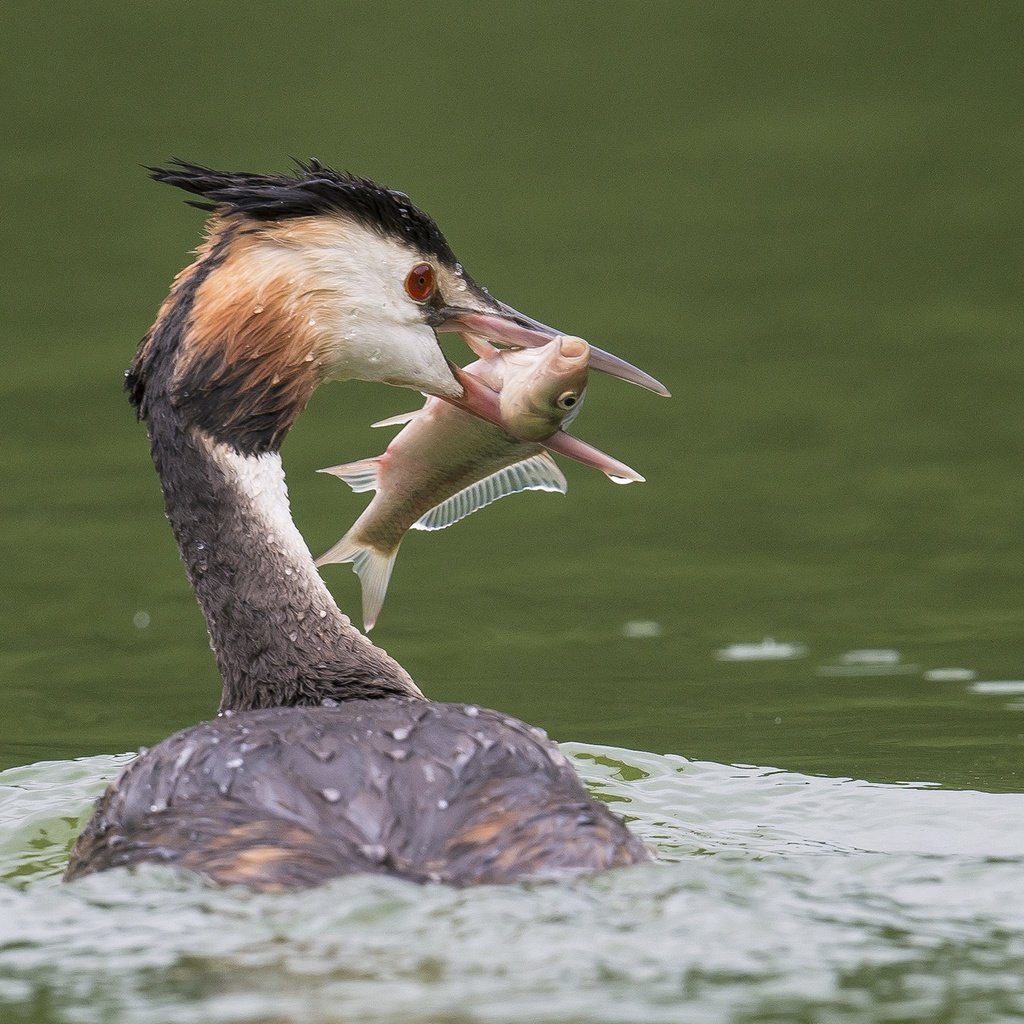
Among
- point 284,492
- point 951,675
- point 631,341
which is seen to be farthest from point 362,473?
point 631,341

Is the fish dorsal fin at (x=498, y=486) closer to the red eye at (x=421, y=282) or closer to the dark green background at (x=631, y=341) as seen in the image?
the red eye at (x=421, y=282)

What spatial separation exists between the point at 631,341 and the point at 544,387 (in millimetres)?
6209

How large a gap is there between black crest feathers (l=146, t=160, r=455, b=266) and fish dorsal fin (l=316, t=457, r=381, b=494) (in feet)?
2.53

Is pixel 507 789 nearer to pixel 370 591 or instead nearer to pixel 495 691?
pixel 370 591

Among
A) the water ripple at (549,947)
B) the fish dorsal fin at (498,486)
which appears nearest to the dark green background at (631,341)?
the fish dorsal fin at (498,486)

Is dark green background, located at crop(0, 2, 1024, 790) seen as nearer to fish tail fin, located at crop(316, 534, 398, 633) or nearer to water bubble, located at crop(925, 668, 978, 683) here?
water bubble, located at crop(925, 668, 978, 683)

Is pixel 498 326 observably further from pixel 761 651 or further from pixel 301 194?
pixel 761 651

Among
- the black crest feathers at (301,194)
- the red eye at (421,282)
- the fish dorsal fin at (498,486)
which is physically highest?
the black crest feathers at (301,194)

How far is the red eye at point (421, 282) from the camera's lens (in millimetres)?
6988

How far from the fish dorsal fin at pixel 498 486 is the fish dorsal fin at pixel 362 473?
209 millimetres

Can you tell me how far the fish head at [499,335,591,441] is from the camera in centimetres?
671

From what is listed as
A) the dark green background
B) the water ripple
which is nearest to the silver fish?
the dark green background

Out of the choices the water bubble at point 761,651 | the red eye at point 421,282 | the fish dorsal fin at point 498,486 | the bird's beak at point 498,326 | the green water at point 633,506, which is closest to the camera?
the green water at point 633,506

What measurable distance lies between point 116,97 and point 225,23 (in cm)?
146
